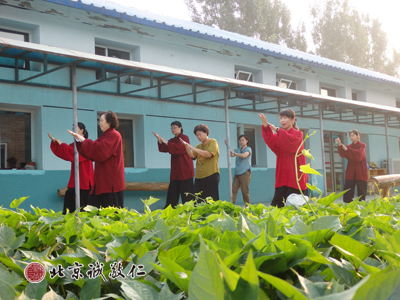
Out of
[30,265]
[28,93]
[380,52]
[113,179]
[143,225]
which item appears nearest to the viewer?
[30,265]

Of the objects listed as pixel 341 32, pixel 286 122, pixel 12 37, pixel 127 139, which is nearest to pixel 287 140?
pixel 286 122

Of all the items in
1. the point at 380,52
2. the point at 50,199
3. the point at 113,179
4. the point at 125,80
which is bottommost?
the point at 50,199

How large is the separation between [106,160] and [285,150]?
2.10 metres

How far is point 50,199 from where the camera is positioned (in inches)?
275

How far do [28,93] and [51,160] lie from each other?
1300 millimetres

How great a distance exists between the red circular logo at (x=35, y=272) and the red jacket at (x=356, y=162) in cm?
711

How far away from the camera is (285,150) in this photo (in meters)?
4.30

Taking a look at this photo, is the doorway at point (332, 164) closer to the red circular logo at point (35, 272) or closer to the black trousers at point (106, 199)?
the black trousers at point (106, 199)

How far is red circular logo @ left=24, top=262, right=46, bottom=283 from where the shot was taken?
0.67 meters

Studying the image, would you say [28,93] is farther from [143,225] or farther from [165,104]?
[143,225]

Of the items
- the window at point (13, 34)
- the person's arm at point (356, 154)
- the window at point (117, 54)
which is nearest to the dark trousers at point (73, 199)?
the window at point (117, 54)

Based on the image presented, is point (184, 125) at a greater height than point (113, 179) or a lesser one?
greater

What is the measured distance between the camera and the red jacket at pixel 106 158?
421 cm

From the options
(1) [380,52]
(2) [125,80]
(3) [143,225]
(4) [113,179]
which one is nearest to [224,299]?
(3) [143,225]
